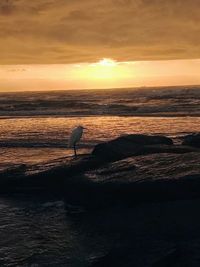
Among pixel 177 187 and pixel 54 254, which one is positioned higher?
pixel 177 187

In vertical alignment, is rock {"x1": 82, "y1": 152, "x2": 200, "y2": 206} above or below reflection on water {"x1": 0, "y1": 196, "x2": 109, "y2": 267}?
above

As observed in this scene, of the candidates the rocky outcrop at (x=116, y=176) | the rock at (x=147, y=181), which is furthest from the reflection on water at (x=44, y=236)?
the rock at (x=147, y=181)

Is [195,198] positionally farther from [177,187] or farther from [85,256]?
[85,256]

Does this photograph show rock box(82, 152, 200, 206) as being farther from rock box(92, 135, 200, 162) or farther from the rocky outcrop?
rock box(92, 135, 200, 162)

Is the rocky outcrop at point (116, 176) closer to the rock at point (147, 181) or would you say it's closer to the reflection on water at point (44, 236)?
the rock at point (147, 181)

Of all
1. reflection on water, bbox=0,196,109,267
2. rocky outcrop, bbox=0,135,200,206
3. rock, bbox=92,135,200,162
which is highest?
rock, bbox=92,135,200,162

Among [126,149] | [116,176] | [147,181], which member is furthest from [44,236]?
[126,149]

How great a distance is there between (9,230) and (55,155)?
10341 millimetres

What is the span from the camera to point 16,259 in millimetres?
9039

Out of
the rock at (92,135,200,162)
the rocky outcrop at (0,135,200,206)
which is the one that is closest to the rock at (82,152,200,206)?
the rocky outcrop at (0,135,200,206)

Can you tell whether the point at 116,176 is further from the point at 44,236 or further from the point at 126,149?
the point at 126,149

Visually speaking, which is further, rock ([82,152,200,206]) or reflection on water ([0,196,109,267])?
rock ([82,152,200,206])

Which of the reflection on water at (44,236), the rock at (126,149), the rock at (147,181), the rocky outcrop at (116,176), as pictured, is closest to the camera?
the reflection on water at (44,236)

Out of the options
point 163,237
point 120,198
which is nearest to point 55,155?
point 120,198
